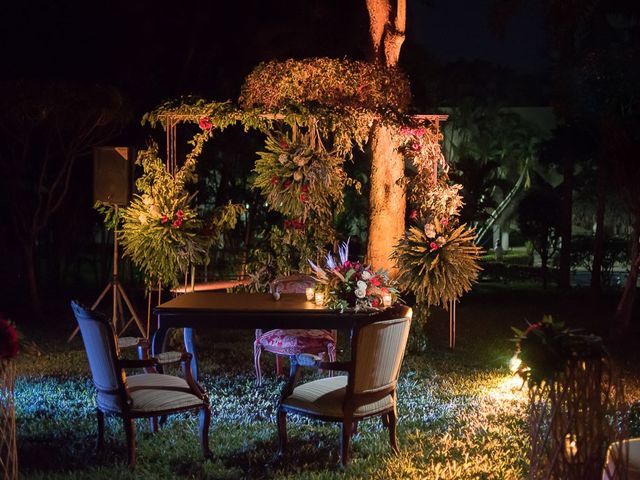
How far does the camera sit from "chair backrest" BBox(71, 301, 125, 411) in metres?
5.24

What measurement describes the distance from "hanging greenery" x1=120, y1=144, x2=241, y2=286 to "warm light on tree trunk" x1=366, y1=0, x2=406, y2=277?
6.61 feet

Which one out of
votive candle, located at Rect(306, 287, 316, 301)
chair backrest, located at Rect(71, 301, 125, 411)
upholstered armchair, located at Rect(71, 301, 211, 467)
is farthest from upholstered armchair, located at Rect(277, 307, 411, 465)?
votive candle, located at Rect(306, 287, 316, 301)

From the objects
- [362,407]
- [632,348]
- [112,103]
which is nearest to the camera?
[362,407]

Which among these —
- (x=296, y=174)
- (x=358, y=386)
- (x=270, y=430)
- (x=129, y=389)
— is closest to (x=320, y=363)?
(x=358, y=386)

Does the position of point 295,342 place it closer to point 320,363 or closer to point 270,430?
point 270,430

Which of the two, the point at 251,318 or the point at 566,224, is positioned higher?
the point at 566,224

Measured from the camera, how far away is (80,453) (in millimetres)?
5660

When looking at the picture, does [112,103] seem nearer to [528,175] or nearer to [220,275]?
[220,275]

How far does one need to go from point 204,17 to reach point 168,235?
260 inches

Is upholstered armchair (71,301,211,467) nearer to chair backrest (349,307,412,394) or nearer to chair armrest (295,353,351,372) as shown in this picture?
chair armrest (295,353,351,372)

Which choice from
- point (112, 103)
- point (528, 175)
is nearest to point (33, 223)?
point (112, 103)

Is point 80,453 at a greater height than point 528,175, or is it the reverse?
point 528,175

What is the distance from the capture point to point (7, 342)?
3559mm

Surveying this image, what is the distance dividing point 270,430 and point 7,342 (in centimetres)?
298
